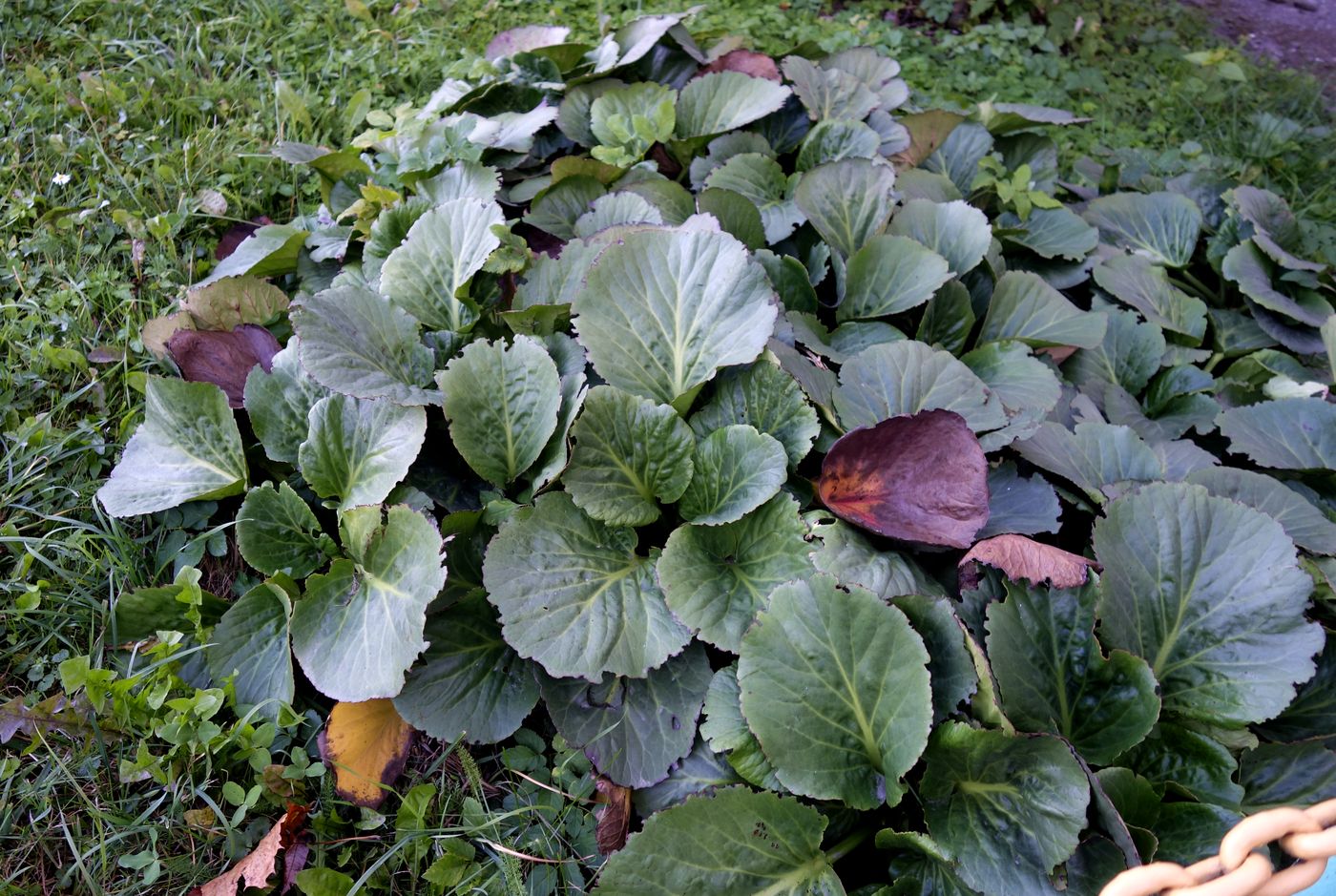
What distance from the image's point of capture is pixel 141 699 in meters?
1.52

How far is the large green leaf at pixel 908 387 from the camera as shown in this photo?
5.85ft

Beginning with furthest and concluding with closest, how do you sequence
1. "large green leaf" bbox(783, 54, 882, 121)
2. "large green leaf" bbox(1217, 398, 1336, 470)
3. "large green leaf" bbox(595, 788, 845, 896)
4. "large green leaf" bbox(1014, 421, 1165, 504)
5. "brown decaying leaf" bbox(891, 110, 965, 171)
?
"brown decaying leaf" bbox(891, 110, 965, 171) → "large green leaf" bbox(783, 54, 882, 121) → "large green leaf" bbox(1217, 398, 1336, 470) → "large green leaf" bbox(1014, 421, 1165, 504) → "large green leaf" bbox(595, 788, 845, 896)

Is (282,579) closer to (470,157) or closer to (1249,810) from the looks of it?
(470,157)

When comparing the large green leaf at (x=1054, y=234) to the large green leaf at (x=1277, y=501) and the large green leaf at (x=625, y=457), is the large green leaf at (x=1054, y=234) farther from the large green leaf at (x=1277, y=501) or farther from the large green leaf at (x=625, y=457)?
the large green leaf at (x=625, y=457)

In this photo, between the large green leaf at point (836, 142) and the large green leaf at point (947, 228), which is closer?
the large green leaf at point (947, 228)

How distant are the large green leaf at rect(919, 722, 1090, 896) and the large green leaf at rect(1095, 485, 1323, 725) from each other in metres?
0.33

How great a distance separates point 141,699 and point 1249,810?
1.86m

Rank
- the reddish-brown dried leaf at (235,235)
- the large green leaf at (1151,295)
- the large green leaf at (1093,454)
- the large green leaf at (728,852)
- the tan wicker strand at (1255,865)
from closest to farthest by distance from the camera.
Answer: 1. the tan wicker strand at (1255,865)
2. the large green leaf at (728,852)
3. the large green leaf at (1093,454)
4. the reddish-brown dried leaf at (235,235)
5. the large green leaf at (1151,295)

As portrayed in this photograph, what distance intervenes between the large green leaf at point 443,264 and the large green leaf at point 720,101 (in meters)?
0.82

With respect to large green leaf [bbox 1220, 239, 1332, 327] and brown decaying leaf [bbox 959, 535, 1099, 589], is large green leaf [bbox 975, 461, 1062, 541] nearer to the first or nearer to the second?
brown decaying leaf [bbox 959, 535, 1099, 589]

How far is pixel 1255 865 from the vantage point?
2.62 feet

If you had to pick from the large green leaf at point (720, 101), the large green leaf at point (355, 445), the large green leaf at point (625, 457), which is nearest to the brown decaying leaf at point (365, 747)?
the large green leaf at point (355, 445)

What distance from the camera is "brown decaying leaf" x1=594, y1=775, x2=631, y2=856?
1477 millimetres

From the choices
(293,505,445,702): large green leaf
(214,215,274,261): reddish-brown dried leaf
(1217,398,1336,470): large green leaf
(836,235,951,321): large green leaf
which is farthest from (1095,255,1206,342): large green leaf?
(214,215,274,261): reddish-brown dried leaf
